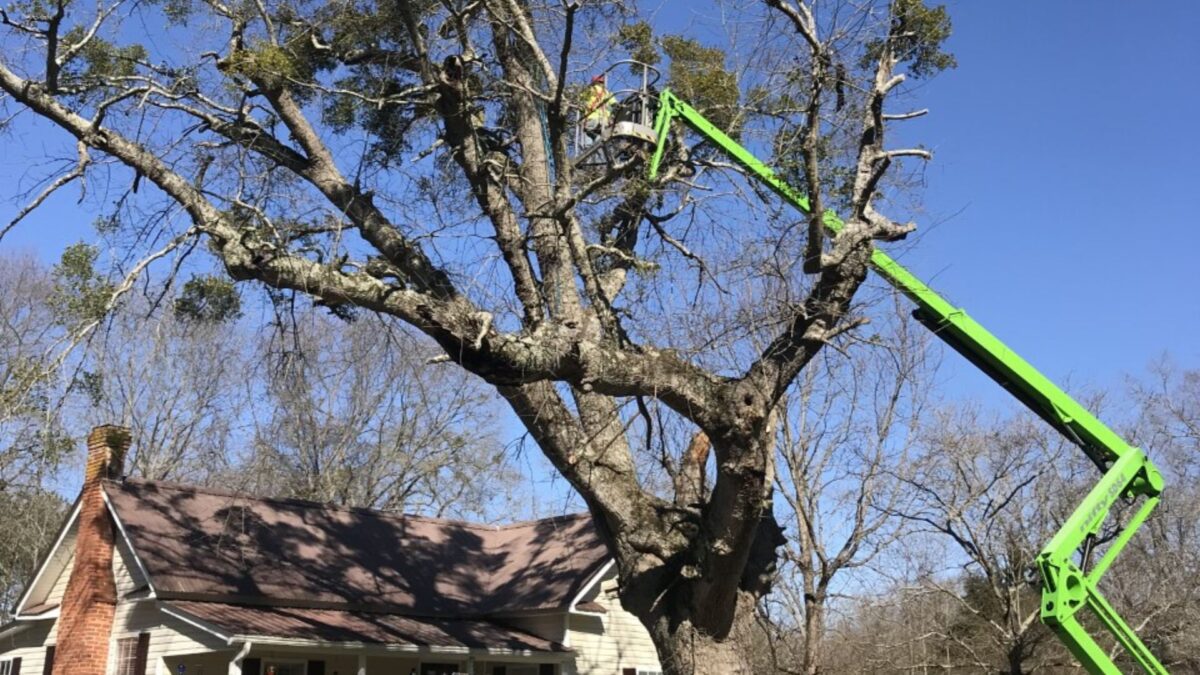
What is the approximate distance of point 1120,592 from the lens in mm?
23672

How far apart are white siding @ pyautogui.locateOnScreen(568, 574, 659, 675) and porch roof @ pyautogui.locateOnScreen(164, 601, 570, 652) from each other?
634mm

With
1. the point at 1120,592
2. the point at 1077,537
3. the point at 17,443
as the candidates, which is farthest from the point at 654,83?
the point at 17,443

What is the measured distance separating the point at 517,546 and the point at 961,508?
976 centimetres

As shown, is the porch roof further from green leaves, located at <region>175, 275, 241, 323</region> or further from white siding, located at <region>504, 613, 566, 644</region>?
green leaves, located at <region>175, 275, 241, 323</region>

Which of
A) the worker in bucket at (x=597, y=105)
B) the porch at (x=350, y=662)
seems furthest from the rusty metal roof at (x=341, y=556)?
the worker in bucket at (x=597, y=105)

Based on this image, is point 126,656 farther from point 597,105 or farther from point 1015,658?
point 1015,658

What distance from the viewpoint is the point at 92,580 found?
1884 centimetres

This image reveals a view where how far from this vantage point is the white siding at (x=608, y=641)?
67.8 feet

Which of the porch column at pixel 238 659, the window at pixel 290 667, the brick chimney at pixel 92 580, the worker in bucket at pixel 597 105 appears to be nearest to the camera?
the worker in bucket at pixel 597 105

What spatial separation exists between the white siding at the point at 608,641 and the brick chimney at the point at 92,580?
8.34 m

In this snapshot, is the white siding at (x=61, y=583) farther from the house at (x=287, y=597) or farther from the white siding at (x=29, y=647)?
the white siding at (x=29, y=647)

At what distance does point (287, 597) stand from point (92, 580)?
3.54 m

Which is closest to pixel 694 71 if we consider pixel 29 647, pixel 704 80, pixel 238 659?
pixel 704 80

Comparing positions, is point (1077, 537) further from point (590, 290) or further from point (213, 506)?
point (213, 506)
